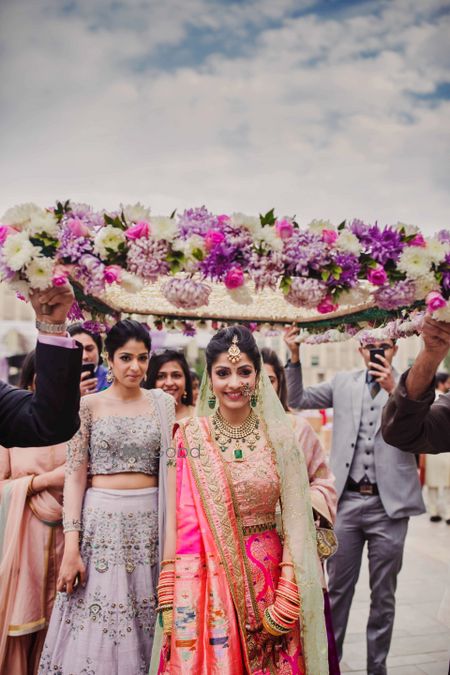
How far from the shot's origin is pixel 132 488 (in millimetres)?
3012

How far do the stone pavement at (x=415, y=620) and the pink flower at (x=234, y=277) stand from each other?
9.71 feet

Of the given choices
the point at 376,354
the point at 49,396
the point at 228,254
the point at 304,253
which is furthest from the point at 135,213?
the point at 376,354

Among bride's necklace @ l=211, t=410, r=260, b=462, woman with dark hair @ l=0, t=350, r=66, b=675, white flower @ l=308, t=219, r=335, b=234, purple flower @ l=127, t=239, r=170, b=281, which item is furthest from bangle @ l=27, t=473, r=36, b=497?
white flower @ l=308, t=219, r=335, b=234

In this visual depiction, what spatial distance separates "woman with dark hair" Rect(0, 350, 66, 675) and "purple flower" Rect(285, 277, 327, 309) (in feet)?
5.50

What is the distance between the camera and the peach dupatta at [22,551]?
3082 mm

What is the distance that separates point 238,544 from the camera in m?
2.54

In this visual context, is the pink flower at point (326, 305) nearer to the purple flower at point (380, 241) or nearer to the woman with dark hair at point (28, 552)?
the purple flower at point (380, 241)

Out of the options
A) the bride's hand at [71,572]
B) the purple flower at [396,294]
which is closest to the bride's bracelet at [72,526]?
the bride's hand at [71,572]

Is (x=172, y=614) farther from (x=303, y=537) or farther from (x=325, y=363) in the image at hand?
(x=325, y=363)

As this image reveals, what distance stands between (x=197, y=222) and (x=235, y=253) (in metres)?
0.17

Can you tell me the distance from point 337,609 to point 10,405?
2838mm

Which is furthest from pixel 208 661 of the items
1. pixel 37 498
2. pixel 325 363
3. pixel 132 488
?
pixel 325 363

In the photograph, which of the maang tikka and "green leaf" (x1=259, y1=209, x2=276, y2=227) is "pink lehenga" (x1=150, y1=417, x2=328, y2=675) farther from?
"green leaf" (x1=259, y1=209, x2=276, y2=227)

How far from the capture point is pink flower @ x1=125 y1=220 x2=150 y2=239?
2023 millimetres
